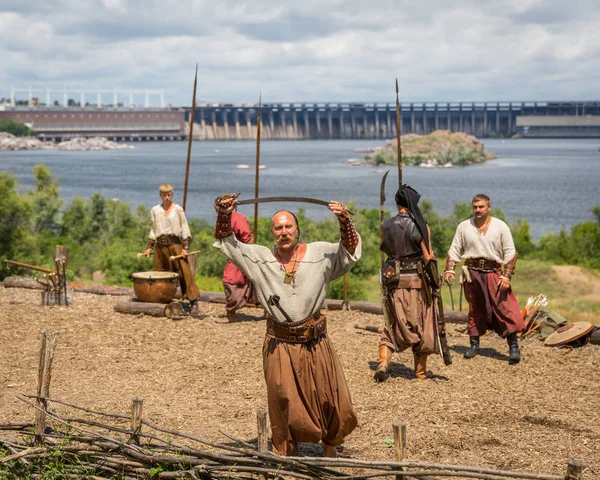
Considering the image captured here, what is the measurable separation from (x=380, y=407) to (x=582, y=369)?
2.35m

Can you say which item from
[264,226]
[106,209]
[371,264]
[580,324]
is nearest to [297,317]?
[580,324]

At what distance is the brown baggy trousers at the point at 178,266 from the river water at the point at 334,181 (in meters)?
31.8

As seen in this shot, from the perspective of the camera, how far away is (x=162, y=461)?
4.79 meters

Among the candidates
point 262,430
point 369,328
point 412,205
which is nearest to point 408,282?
point 412,205

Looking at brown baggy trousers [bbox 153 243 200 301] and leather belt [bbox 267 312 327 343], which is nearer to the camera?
leather belt [bbox 267 312 327 343]

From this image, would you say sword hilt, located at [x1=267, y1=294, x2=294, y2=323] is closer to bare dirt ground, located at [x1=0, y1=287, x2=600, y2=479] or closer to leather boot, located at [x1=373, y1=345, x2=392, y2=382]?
bare dirt ground, located at [x1=0, y1=287, x2=600, y2=479]

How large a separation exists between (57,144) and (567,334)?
5100 inches

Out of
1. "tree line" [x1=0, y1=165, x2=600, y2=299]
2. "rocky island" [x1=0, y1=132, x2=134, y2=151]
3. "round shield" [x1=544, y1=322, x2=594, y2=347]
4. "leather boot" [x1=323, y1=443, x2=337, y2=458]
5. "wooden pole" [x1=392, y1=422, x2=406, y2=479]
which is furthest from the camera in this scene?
"rocky island" [x1=0, y1=132, x2=134, y2=151]

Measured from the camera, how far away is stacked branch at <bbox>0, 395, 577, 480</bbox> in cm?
449

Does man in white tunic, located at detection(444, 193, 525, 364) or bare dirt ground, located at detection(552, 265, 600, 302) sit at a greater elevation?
man in white tunic, located at detection(444, 193, 525, 364)

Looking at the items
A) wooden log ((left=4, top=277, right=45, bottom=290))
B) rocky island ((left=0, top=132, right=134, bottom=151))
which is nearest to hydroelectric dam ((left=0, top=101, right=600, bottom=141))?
rocky island ((left=0, top=132, right=134, bottom=151))

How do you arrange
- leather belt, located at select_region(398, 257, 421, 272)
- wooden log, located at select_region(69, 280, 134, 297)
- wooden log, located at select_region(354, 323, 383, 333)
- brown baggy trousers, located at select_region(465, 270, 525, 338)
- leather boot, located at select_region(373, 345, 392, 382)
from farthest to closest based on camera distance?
wooden log, located at select_region(69, 280, 134, 297), wooden log, located at select_region(354, 323, 383, 333), brown baggy trousers, located at select_region(465, 270, 525, 338), leather belt, located at select_region(398, 257, 421, 272), leather boot, located at select_region(373, 345, 392, 382)

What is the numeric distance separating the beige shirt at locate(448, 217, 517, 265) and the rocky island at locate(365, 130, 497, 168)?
87840 mm

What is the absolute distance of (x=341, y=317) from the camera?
1042cm
